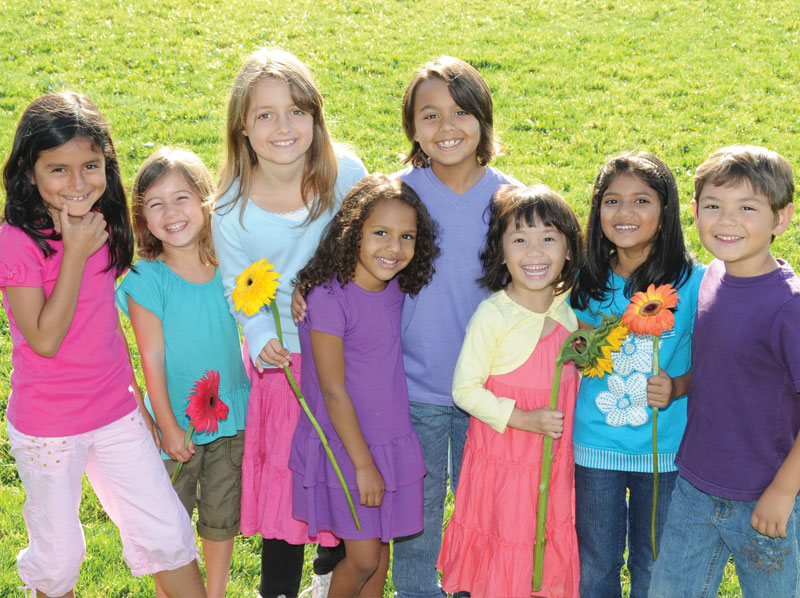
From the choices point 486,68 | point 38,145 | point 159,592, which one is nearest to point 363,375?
point 159,592

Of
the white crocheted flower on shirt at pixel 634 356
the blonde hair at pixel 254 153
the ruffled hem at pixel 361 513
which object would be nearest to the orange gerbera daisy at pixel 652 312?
the white crocheted flower on shirt at pixel 634 356

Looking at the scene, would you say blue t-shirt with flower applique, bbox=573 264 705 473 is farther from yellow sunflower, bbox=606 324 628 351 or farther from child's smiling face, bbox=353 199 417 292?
child's smiling face, bbox=353 199 417 292

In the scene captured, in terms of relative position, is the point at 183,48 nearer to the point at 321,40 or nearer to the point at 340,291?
the point at 321,40

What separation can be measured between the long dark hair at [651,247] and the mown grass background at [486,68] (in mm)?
3150

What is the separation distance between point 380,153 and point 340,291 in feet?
15.8

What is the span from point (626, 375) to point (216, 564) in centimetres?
170

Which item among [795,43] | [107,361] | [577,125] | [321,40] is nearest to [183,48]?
[321,40]

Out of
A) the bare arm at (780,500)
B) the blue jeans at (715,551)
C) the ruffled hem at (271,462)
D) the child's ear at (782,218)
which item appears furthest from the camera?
the ruffled hem at (271,462)

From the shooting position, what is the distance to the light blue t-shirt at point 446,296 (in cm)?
315

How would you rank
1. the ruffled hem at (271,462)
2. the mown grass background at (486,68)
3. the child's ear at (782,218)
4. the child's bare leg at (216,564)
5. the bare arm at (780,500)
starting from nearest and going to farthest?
1. the bare arm at (780,500)
2. the child's ear at (782,218)
3. the ruffled hem at (271,462)
4. the child's bare leg at (216,564)
5. the mown grass background at (486,68)

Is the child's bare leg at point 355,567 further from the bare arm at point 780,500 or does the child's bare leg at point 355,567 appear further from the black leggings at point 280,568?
the bare arm at point 780,500

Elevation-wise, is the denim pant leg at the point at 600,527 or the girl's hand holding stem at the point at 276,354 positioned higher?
the girl's hand holding stem at the point at 276,354

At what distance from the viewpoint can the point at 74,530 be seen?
3016mm

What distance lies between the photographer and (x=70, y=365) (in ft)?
9.83
